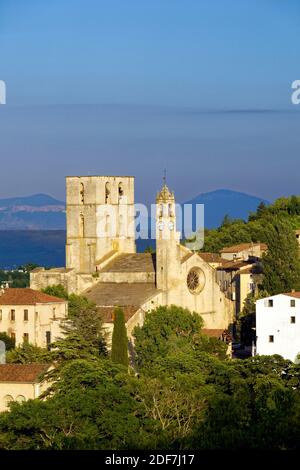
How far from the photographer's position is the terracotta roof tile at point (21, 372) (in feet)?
166

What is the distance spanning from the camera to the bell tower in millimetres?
68688

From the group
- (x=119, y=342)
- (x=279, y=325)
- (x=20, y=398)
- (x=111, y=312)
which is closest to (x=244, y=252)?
(x=111, y=312)

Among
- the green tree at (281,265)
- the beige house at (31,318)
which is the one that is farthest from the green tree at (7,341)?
the green tree at (281,265)

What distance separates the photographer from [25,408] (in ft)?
148

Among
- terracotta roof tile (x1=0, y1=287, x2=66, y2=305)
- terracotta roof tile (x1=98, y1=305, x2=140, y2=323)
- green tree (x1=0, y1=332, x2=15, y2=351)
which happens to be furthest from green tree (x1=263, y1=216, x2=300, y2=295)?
green tree (x1=0, y1=332, x2=15, y2=351)

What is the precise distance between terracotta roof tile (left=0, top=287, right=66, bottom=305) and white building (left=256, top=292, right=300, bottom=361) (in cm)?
739

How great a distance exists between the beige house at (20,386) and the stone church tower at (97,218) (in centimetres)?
2490

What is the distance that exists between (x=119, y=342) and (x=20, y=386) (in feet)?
25.8

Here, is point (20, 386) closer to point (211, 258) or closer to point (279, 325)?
point (279, 325)

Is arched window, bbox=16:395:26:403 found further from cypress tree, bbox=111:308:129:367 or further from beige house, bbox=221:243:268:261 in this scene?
beige house, bbox=221:243:268:261
